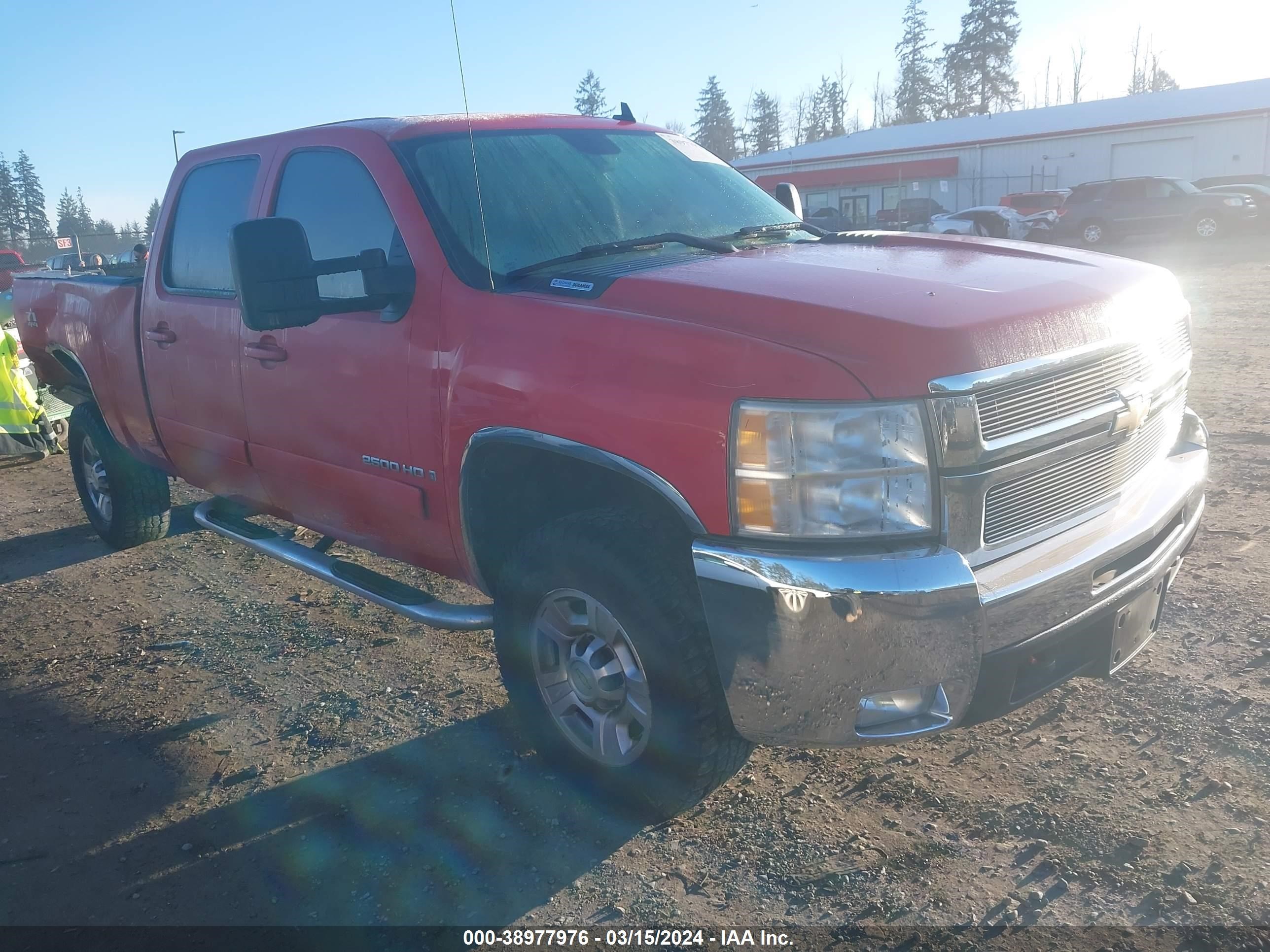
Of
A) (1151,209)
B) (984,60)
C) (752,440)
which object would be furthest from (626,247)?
(984,60)

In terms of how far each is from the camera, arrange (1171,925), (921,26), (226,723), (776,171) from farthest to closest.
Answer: (921,26) < (776,171) < (226,723) < (1171,925)

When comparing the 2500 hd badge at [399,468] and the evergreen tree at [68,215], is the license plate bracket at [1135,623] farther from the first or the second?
the evergreen tree at [68,215]

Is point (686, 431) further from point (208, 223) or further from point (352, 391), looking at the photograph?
point (208, 223)

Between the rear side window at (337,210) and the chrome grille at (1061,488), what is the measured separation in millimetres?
2052

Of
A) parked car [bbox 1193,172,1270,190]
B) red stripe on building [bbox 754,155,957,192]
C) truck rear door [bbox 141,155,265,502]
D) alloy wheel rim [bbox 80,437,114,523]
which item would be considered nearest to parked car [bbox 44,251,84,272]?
alloy wheel rim [bbox 80,437,114,523]

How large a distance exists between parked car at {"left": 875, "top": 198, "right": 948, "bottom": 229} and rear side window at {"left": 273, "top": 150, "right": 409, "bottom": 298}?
2926 cm

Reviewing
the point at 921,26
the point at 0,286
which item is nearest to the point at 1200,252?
the point at 0,286

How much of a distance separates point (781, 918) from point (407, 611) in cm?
156

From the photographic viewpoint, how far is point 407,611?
346cm

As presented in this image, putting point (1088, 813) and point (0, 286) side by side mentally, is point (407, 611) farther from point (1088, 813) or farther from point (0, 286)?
point (0, 286)

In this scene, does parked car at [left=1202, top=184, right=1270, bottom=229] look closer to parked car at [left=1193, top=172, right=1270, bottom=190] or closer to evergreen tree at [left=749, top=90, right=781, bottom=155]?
parked car at [left=1193, top=172, right=1270, bottom=190]

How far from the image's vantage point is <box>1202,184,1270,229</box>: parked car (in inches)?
984

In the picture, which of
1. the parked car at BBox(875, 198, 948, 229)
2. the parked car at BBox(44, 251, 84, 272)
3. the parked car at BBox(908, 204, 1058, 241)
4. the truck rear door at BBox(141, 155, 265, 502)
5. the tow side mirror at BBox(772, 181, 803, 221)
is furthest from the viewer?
the parked car at BBox(875, 198, 948, 229)

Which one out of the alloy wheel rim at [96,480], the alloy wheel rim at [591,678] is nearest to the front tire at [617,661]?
the alloy wheel rim at [591,678]
